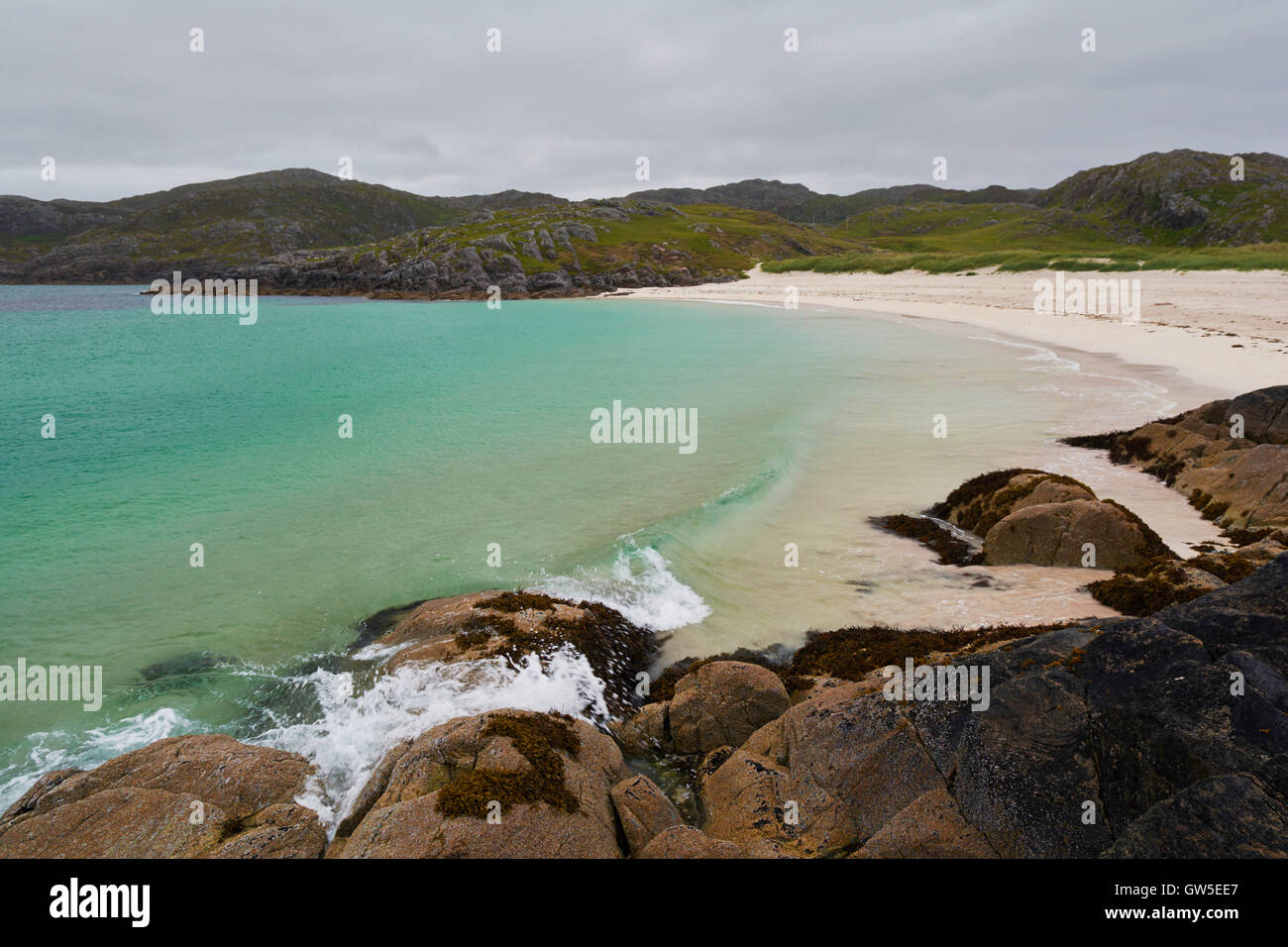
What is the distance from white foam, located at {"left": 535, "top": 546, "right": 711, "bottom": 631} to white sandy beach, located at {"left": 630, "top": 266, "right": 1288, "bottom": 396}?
25577 mm

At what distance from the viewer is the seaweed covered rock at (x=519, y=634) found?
10.6m

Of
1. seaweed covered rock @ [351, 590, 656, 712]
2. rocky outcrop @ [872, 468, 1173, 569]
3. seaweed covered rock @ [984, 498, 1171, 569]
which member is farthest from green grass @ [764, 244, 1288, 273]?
seaweed covered rock @ [351, 590, 656, 712]

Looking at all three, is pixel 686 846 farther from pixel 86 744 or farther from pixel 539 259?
pixel 539 259

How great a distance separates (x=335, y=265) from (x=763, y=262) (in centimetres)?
9298

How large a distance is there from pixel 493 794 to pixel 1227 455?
1927 cm

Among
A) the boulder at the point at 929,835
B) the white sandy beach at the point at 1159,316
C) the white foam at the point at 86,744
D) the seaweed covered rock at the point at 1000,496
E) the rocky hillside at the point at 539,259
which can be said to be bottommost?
the white foam at the point at 86,744

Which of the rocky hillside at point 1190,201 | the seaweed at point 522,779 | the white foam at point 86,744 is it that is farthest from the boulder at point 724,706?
the rocky hillside at point 1190,201

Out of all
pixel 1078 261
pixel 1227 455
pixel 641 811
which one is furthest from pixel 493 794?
pixel 1078 261

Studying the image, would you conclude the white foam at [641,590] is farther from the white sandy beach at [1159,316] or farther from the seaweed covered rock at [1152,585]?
the white sandy beach at [1159,316]

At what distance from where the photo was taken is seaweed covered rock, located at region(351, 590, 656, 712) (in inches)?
416

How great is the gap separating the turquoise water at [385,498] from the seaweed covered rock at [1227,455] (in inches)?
152

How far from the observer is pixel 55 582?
1439 centimetres

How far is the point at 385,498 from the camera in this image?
19438mm
